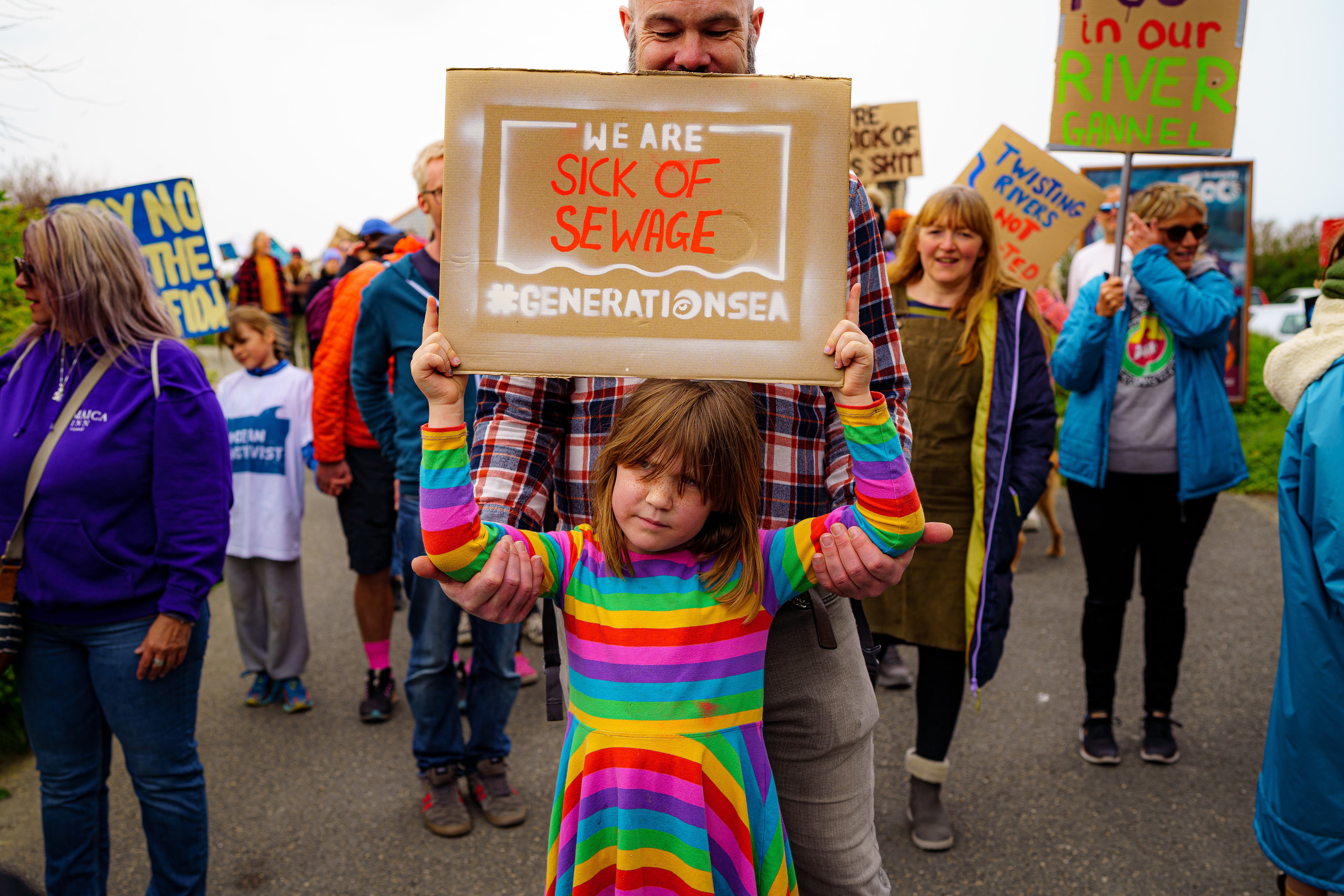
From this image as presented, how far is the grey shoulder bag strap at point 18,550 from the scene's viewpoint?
7.72ft

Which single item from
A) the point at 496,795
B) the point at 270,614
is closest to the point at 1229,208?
the point at 496,795

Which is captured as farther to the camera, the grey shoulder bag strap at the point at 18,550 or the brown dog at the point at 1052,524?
the brown dog at the point at 1052,524

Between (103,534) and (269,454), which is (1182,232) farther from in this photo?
(269,454)

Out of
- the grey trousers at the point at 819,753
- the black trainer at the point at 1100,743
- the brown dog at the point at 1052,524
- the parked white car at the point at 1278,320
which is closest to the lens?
the grey trousers at the point at 819,753

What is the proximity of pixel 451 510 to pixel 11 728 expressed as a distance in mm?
3592

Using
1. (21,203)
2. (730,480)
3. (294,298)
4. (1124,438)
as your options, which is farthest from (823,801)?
(294,298)

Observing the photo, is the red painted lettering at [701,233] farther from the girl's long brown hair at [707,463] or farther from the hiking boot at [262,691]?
the hiking boot at [262,691]

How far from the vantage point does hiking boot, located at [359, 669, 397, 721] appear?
429cm

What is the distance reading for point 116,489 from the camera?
2.40 m

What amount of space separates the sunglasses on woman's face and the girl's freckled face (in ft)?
9.46

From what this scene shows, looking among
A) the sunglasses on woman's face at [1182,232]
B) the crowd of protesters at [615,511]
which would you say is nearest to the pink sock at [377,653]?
the crowd of protesters at [615,511]

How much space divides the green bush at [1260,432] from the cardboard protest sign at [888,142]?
3.32 metres

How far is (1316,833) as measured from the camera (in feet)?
7.38

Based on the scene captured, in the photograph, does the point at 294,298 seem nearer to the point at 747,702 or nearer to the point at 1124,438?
the point at 1124,438
